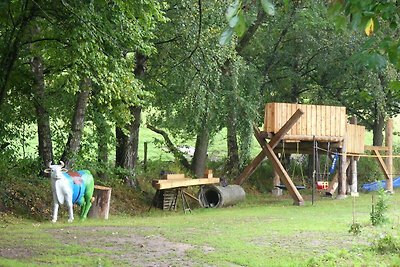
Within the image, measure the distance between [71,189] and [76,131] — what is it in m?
2.31

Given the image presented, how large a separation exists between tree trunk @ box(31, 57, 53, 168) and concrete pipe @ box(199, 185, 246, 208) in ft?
17.9

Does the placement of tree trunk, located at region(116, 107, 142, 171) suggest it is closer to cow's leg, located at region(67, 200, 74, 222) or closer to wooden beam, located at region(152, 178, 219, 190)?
wooden beam, located at region(152, 178, 219, 190)

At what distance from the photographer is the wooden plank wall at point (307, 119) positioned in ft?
67.7

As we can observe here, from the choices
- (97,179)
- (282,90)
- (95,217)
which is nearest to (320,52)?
(282,90)

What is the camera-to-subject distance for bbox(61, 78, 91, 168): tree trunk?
662 inches

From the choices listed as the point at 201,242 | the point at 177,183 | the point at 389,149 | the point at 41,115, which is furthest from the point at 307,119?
the point at 201,242

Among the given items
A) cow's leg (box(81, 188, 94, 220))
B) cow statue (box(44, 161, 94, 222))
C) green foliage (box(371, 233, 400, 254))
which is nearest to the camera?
green foliage (box(371, 233, 400, 254))

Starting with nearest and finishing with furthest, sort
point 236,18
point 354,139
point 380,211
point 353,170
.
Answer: point 236,18
point 380,211
point 354,139
point 353,170

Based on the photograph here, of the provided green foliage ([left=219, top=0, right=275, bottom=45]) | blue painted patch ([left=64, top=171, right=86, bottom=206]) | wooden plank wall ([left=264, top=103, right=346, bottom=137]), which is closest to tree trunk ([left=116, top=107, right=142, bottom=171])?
wooden plank wall ([left=264, top=103, right=346, bottom=137])

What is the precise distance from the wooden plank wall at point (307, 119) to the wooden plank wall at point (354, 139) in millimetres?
1424

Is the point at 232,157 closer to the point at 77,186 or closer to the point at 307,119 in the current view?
the point at 307,119

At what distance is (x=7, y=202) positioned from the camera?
1548cm

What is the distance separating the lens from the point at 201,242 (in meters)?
11.1

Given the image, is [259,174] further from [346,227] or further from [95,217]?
[346,227]
